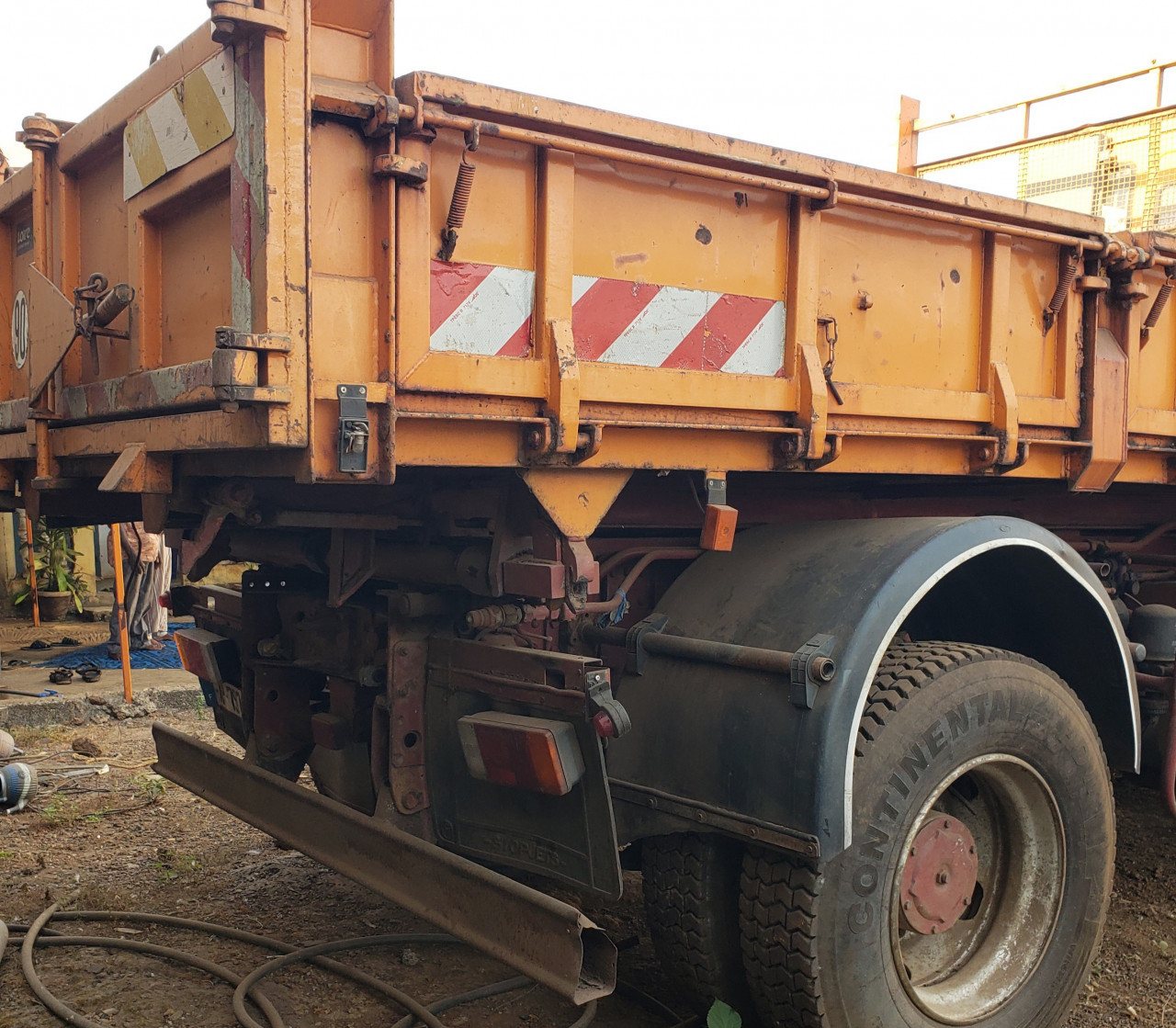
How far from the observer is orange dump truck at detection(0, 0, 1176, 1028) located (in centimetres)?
235

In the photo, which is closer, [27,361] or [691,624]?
[691,624]

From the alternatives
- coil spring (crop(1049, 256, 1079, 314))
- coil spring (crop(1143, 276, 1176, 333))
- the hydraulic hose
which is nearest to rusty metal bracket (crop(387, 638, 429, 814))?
the hydraulic hose

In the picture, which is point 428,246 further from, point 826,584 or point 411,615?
point 826,584

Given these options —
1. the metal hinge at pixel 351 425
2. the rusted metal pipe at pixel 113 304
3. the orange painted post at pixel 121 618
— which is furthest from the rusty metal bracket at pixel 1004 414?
the orange painted post at pixel 121 618

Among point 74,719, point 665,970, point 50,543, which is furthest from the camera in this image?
point 50,543

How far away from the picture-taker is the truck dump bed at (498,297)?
2.28 m

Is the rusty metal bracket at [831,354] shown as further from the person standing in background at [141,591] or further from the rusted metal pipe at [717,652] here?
the person standing in background at [141,591]

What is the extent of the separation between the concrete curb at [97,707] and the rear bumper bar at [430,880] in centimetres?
402

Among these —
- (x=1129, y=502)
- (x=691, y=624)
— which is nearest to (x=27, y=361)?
(x=691, y=624)

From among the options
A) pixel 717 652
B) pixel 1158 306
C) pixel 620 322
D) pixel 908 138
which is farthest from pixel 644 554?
pixel 908 138

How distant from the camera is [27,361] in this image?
133 inches

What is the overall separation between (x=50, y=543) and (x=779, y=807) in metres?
10.4

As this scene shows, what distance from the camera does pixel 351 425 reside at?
2246mm

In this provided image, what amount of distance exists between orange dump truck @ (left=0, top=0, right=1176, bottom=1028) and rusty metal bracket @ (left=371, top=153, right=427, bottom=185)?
0.01m
